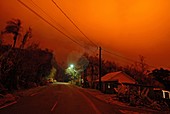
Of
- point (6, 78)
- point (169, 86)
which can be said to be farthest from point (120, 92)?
point (6, 78)

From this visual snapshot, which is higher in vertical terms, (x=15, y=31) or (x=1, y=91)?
(x=15, y=31)

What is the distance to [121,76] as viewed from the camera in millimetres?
47844

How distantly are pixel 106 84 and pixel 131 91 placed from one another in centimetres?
1884

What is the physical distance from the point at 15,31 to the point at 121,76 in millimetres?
25730

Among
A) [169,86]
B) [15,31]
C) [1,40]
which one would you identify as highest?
[15,31]

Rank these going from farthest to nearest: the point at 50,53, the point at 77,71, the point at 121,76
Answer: the point at 77,71 → the point at 50,53 → the point at 121,76

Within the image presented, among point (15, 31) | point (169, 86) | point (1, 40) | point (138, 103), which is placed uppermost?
point (15, 31)

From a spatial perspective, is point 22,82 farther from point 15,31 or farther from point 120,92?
point 120,92

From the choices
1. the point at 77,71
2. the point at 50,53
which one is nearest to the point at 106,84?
the point at 50,53

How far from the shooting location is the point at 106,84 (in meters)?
43.0

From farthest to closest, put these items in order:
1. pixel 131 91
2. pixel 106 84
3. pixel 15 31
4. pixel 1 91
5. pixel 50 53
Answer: pixel 50 53 < pixel 106 84 < pixel 15 31 < pixel 1 91 < pixel 131 91

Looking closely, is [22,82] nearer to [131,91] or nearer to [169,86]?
[131,91]

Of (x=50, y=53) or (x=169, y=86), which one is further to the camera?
(x=50, y=53)

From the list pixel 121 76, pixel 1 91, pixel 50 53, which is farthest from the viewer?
pixel 50 53
